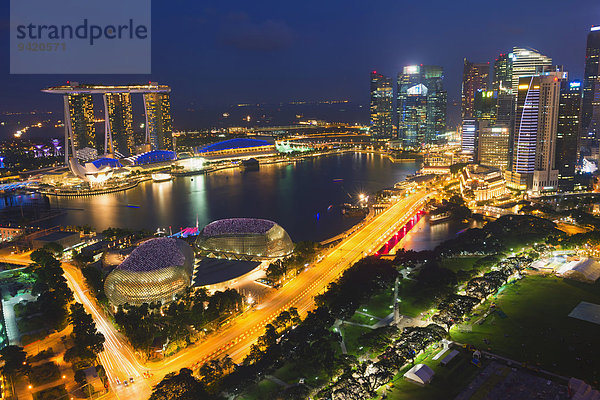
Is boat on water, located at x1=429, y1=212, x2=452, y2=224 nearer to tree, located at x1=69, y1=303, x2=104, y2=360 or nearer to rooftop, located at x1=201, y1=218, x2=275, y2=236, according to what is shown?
rooftop, located at x1=201, y1=218, x2=275, y2=236

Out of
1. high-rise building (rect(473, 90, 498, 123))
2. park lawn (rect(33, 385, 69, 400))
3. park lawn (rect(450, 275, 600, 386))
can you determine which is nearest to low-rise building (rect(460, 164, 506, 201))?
high-rise building (rect(473, 90, 498, 123))

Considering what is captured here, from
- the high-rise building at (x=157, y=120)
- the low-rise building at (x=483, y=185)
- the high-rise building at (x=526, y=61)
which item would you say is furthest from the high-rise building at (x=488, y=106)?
the high-rise building at (x=157, y=120)

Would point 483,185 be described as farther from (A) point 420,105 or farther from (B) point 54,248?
(A) point 420,105

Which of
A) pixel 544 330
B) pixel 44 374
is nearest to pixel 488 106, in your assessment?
pixel 544 330

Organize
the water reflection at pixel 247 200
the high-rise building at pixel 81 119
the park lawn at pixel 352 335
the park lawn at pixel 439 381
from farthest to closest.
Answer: the high-rise building at pixel 81 119 → the water reflection at pixel 247 200 → the park lawn at pixel 352 335 → the park lawn at pixel 439 381

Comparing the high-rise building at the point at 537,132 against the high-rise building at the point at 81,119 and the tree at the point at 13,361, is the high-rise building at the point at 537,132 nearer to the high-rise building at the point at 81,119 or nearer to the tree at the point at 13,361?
the tree at the point at 13,361
